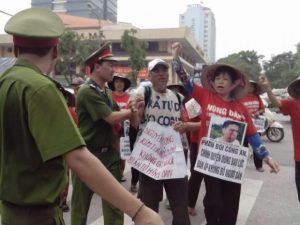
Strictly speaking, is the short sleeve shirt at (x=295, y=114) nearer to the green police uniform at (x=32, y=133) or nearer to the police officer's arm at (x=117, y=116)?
the police officer's arm at (x=117, y=116)

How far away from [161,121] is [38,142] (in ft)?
7.79

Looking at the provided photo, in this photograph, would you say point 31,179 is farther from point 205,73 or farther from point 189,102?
point 189,102

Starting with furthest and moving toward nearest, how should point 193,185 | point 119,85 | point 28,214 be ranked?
point 119,85, point 193,185, point 28,214

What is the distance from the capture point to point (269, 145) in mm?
12758

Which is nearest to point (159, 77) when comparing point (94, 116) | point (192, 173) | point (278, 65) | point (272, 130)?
point (94, 116)

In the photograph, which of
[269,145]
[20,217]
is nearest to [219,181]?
[20,217]

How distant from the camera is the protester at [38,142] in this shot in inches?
65.5

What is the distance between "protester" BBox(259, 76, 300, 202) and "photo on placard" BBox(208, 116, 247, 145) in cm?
68

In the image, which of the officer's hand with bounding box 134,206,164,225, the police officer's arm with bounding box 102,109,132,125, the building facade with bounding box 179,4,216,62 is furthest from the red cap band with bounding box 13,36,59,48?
the building facade with bounding box 179,4,216,62

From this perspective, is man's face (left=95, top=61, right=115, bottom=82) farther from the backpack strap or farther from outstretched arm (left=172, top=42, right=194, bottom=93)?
outstretched arm (left=172, top=42, right=194, bottom=93)

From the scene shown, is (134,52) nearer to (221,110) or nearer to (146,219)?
(221,110)

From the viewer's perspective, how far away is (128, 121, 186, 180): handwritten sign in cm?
386

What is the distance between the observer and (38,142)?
168 cm

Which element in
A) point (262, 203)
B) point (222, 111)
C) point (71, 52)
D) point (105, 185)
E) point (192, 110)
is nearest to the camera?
point (105, 185)
